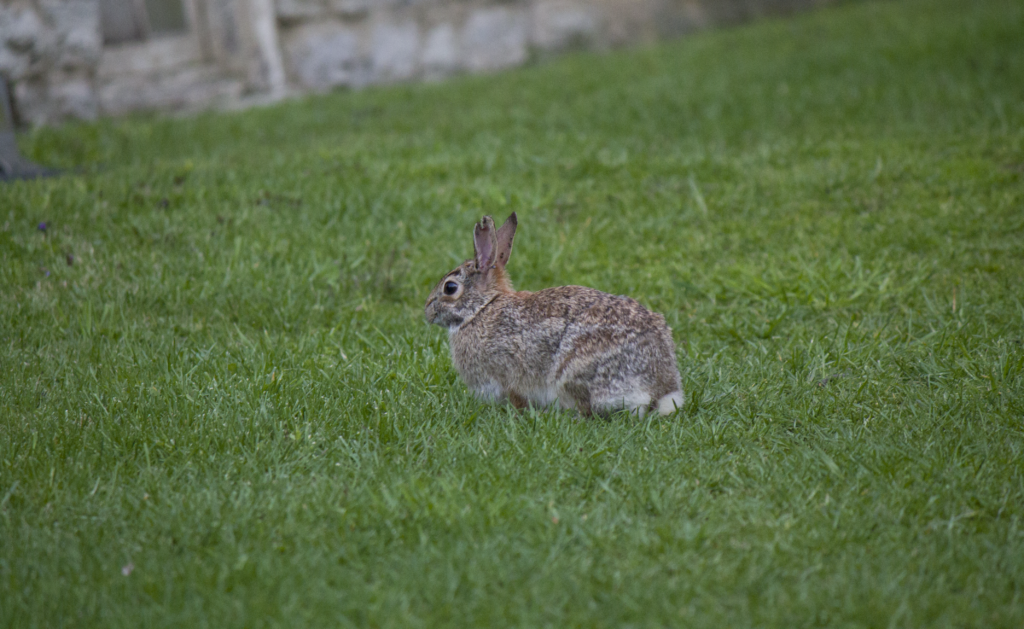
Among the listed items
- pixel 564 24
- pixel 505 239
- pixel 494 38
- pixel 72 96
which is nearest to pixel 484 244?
pixel 505 239

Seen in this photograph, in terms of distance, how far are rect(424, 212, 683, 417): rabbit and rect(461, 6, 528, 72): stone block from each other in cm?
781

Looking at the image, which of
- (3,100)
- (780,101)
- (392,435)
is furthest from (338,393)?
(780,101)

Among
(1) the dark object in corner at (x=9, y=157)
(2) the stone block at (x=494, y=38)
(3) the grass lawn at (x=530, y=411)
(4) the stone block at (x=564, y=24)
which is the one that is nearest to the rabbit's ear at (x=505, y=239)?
(3) the grass lawn at (x=530, y=411)

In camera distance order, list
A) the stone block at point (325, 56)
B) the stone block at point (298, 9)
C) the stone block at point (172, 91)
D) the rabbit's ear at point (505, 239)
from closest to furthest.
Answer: the rabbit's ear at point (505, 239) → the stone block at point (172, 91) → the stone block at point (298, 9) → the stone block at point (325, 56)

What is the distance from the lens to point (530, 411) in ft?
14.7

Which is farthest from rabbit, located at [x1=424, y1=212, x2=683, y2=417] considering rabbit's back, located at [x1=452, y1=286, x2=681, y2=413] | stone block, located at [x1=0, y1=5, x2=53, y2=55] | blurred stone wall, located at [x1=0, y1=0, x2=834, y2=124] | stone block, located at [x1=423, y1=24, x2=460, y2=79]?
stone block, located at [x1=423, y1=24, x2=460, y2=79]

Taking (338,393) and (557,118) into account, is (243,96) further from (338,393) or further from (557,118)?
(338,393)

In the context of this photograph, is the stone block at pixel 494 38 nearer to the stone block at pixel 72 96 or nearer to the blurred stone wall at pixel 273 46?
the blurred stone wall at pixel 273 46

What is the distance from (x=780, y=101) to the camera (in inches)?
377

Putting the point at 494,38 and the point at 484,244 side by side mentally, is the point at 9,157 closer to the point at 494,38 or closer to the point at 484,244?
the point at 484,244

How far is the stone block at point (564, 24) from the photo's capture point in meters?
12.3

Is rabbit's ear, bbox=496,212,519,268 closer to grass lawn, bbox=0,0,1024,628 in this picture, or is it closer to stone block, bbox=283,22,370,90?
grass lawn, bbox=0,0,1024,628

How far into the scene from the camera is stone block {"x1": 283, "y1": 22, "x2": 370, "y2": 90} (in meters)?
11.5

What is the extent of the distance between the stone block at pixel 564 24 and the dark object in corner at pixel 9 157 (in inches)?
258
